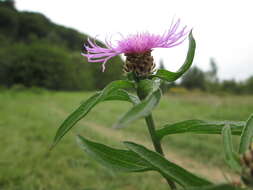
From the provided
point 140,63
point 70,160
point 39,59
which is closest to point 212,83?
point 39,59

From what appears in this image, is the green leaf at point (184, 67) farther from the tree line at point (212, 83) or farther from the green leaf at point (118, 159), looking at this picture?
the tree line at point (212, 83)

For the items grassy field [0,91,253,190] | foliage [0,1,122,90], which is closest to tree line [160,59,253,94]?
foliage [0,1,122,90]

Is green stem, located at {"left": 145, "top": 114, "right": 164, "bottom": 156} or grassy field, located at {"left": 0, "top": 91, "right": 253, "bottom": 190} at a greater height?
green stem, located at {"left": 145, "top": 114, "right": 164, "bottom": 156}

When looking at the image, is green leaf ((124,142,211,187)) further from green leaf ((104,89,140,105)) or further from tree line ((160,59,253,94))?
tree line ((160,59,253,94))

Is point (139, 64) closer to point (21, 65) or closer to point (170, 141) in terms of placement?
point (170, 141)

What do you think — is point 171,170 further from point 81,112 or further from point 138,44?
point 138,44

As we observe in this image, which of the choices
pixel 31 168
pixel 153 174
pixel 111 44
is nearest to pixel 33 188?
pixel 31 168
